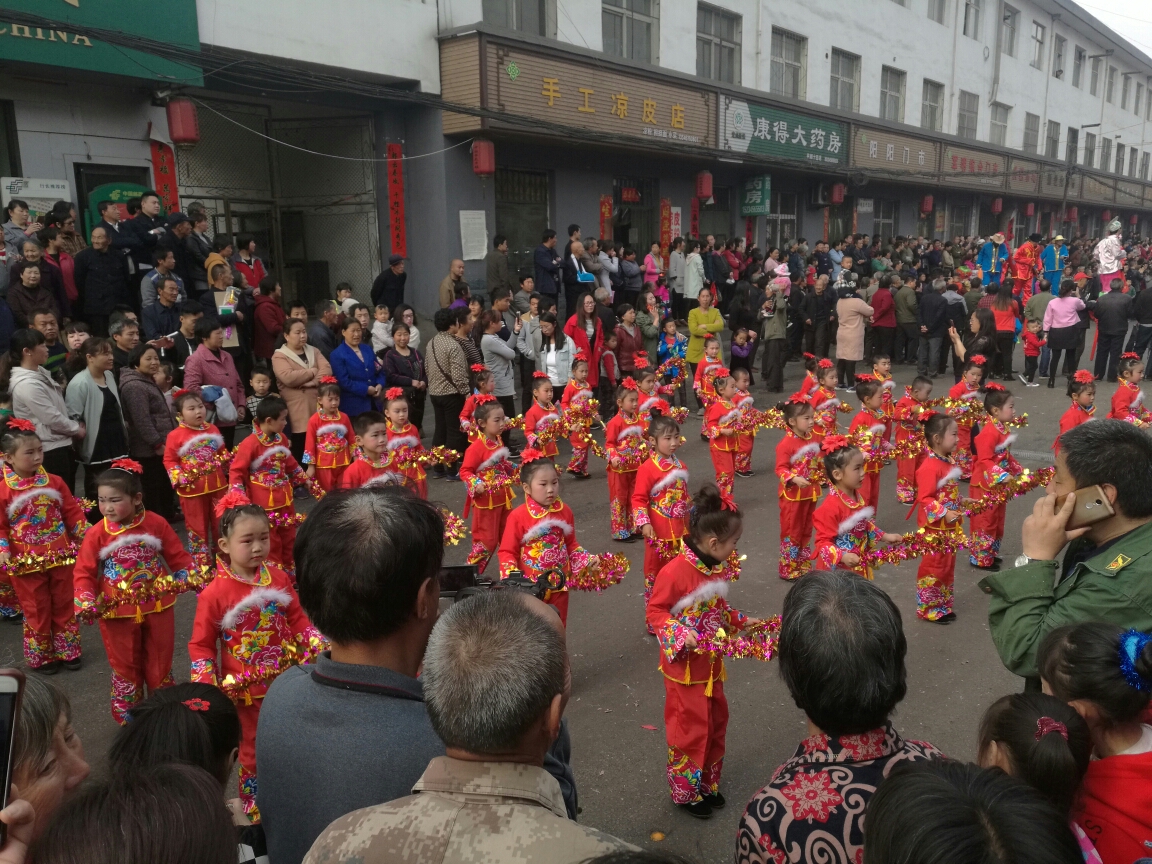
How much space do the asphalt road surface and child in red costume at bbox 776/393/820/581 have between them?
0.73 ft

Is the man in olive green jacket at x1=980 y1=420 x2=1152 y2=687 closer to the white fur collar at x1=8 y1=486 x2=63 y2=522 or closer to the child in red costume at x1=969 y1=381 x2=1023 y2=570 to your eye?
the child in red costume at x1=969 y1=381 x2=1023 y2=570

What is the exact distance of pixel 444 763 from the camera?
1401 mm

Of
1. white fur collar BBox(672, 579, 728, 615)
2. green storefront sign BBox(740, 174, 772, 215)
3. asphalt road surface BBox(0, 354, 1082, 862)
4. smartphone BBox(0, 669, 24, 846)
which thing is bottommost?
asphalt road surface BBox(0, 354, 1082, 862)

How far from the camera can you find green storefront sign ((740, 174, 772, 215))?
704 inches

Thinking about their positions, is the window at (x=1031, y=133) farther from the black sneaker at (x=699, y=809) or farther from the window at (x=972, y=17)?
the black sneaker at (x=699, y=809)

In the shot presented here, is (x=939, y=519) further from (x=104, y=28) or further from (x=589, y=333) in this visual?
(x=104, y=28)

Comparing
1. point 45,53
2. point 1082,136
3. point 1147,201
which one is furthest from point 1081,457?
point 1147,201

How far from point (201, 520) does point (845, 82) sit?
1959 centimetres

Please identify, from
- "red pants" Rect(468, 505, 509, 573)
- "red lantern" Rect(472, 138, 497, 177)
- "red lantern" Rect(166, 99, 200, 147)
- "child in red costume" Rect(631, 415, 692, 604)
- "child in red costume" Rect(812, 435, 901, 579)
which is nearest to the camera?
"child in red costume" Rect(812, 435, 901, 579)

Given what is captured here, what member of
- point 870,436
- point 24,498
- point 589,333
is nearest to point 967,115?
point 589,333

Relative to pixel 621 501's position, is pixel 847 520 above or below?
above

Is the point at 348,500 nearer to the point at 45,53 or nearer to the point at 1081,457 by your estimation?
the point at 1081,457

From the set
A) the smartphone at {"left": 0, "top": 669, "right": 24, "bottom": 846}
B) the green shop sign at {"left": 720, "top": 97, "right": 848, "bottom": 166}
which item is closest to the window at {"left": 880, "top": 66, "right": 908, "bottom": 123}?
the green shop sign at {"left": 720, "top": 97, "right": 848, "bottom": 166}

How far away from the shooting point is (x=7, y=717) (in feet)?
4.42
